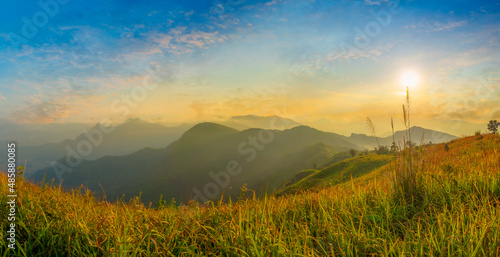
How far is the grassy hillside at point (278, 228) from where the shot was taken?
3.63m

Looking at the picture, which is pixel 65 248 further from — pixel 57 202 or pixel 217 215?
pixel 217 215

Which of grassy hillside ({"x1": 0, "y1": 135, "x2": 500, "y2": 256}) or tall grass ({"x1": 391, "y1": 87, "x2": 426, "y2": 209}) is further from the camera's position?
tall grass ({"x1": 391, "y1": 87, "x2": 426, "y2": 209})

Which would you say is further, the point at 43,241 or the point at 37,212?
the point at 37,212

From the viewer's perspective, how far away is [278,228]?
189 inches

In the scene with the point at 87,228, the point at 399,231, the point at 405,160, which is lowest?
the point at 399,231

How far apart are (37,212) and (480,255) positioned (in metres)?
6.82

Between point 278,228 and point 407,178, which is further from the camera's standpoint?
point 407,178

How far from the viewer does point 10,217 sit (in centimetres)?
435

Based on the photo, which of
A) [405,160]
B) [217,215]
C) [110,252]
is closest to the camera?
[110,252]

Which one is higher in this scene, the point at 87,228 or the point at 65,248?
the point at 87,228

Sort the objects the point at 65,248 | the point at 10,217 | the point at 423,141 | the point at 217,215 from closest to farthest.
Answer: the point at 65,248 < the point at 10,217 < the point at 217,215 < the point at 423,141

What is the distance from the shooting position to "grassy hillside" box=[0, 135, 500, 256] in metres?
3.63

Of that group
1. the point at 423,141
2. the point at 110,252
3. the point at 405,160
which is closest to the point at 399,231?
the point at 405,160

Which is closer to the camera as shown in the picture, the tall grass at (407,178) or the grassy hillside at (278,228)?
the grassy hillside at (278,228)
